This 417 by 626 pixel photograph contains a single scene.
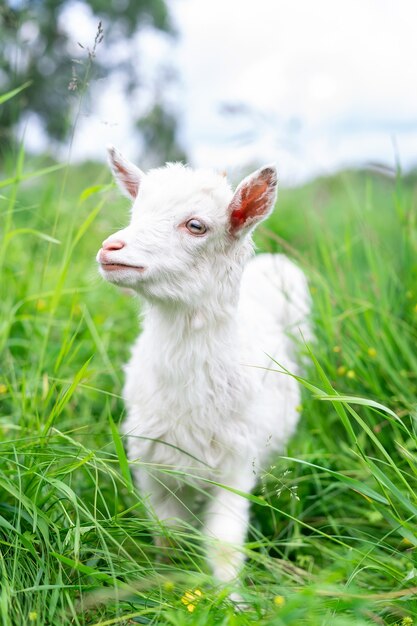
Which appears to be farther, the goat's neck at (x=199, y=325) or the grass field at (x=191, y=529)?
the goat's neck at (x=199, y=325)

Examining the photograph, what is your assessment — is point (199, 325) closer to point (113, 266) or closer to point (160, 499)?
point (113, 266)

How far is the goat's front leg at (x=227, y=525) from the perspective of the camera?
93.1 inches

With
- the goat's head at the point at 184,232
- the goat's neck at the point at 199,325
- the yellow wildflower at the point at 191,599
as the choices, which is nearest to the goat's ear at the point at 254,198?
the goat's head at the point at 184,232

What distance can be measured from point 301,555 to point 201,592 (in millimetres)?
871

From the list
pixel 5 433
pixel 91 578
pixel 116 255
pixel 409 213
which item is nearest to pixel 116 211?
pixel 409 213

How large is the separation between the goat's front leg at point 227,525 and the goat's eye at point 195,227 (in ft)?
3.25

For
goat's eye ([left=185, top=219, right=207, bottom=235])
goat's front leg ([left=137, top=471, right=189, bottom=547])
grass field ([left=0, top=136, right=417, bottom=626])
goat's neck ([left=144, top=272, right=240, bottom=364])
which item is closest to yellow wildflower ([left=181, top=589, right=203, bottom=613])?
grass field ([left=0, top=136, right=417, bottom=626])

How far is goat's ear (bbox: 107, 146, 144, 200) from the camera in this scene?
2.89m

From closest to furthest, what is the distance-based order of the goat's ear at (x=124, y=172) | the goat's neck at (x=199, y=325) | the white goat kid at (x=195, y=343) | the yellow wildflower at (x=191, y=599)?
the yellow wildflower at (x=191, y=599)
the white goat kid at (x=195, y=343)
the goat's neck at (x=199, y=325)
the goat's ear at (x=124, y=172)

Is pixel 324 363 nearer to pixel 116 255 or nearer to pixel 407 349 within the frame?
pixel 407 349

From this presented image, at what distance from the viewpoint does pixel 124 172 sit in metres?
2.93

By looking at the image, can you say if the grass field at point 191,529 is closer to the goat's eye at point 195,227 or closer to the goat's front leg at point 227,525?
the goat's front leg at point 227,525

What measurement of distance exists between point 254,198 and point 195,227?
0.84 feet

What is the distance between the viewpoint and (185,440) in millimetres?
2740
